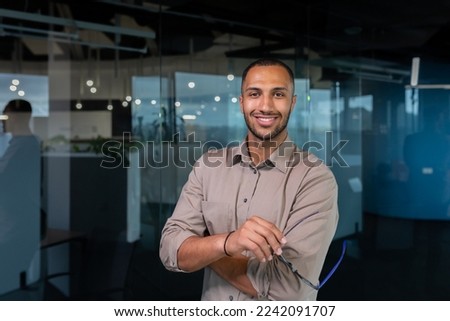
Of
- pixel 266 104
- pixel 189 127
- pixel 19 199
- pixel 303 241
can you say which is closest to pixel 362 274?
pixel 189 127

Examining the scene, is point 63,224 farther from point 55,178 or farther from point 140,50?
point 140,50

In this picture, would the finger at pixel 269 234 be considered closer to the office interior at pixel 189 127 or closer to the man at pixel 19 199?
the office interior at pixel 189 127

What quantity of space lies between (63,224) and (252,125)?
6.73 feet

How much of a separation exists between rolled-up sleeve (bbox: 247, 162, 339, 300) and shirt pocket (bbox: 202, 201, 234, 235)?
130mm

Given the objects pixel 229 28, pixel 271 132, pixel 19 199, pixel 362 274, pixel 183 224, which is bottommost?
pixel 362 274

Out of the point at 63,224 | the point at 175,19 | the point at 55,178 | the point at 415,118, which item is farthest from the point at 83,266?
the point at 415,118

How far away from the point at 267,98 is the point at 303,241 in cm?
38

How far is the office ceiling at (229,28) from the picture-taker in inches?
106

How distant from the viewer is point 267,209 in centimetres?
127

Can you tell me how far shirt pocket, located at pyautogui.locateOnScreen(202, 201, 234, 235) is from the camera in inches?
50.1

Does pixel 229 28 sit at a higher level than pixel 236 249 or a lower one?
higher

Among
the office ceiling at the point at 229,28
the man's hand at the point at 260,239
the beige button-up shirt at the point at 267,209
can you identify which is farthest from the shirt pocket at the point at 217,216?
the office ceiling at the point at 229,28

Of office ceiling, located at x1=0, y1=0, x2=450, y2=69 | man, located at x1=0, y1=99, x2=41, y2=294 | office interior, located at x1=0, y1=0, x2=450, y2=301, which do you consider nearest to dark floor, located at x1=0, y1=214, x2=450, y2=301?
office interior, located at x1=0, y1=0, x2=450, y2=301

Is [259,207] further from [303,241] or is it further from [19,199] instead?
[19,199]
